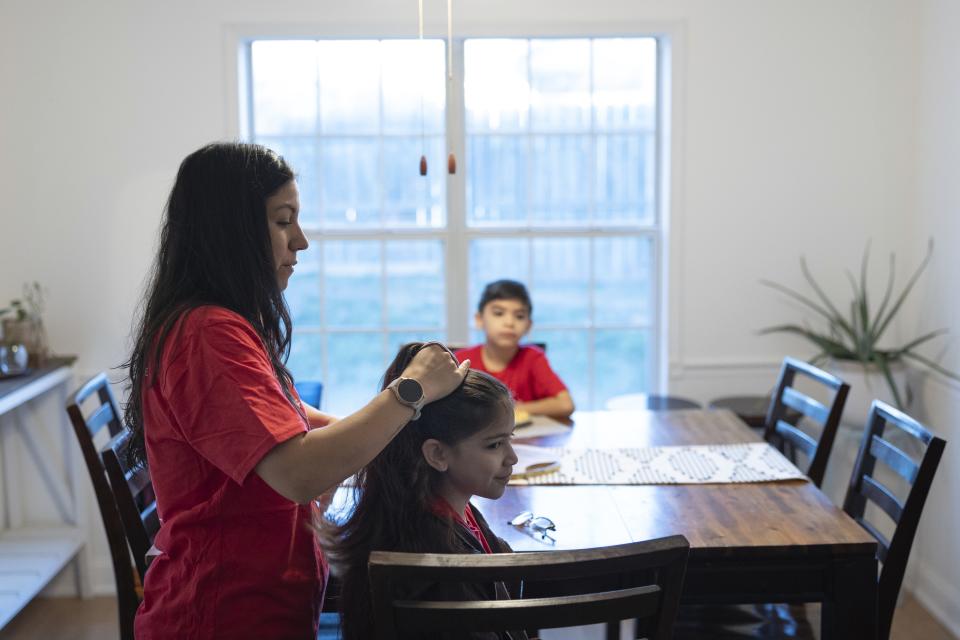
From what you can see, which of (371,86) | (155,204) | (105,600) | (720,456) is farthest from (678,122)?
(105,600)

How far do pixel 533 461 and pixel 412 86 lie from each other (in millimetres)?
1919

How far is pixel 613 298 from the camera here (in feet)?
13.5

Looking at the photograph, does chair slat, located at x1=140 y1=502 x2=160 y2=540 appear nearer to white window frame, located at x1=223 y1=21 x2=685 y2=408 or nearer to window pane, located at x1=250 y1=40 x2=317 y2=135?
white window frame, located at x1=223 y1=21 x2=685 y2=408

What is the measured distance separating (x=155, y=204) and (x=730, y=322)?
2.26m

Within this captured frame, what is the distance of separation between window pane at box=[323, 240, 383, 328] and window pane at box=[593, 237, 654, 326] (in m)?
0.89

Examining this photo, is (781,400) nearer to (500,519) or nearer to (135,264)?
(500,519)

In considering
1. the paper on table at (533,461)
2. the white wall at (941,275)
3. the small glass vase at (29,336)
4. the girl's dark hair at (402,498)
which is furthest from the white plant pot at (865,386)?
the small glass vase at (29,336)

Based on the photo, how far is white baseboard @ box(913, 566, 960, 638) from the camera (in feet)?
11.2

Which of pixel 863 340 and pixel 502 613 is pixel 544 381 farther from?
pixel 502 613

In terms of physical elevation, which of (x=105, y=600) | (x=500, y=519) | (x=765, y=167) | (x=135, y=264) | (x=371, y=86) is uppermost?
(x=371, y=86)

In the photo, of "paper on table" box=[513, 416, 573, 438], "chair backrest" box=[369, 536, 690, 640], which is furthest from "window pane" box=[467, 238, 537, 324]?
"chair backrest" box=[369, 536, 690, 640]

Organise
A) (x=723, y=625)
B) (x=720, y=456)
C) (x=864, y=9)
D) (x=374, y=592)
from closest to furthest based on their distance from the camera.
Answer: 1. (x=374, y=592)
2. (x=720, y=456)
3. (x=723, y=625)
4. (x=864, y=9)

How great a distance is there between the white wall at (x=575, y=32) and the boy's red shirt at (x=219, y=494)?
2.48 m

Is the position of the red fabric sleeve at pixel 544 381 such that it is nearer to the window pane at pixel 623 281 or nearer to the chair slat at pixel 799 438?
the chair slat at pixel 799 438
